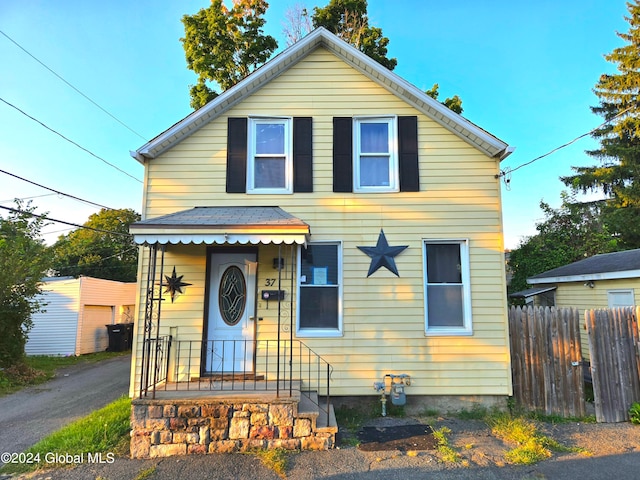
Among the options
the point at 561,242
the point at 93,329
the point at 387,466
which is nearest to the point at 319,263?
the point at 387,466

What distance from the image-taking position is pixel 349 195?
6.92 metres

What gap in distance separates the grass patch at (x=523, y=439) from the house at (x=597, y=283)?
564cm

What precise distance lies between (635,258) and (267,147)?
1043 cm

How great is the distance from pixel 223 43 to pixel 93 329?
13136 millimetres

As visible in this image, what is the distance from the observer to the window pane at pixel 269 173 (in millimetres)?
7109

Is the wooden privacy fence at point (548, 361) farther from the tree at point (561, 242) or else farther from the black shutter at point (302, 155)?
the tree at point (561, 242)

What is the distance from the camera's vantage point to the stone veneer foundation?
16.2ft

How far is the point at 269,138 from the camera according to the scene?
726cm

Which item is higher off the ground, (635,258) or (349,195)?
(349,195)

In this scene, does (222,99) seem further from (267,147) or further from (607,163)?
(607,163)

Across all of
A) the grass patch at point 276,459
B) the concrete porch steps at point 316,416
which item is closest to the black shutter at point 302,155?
the concrete porch steps at point 316,416

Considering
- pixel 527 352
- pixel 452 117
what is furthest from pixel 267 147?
pixel 527 352

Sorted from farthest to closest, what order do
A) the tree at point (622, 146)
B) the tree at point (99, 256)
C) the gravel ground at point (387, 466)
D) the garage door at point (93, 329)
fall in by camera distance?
1. the tree at point (99, 256)
2. the tree at point (622, 146)
3. the garage door at point (93, 329)
4. the gravel ground at point (387, 466)

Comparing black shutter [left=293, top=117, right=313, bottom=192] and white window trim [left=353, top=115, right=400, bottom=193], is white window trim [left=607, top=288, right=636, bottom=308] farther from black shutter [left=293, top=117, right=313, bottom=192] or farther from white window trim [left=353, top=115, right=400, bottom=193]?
black shutter [left=293, top=117, right=313, bottom=192]
